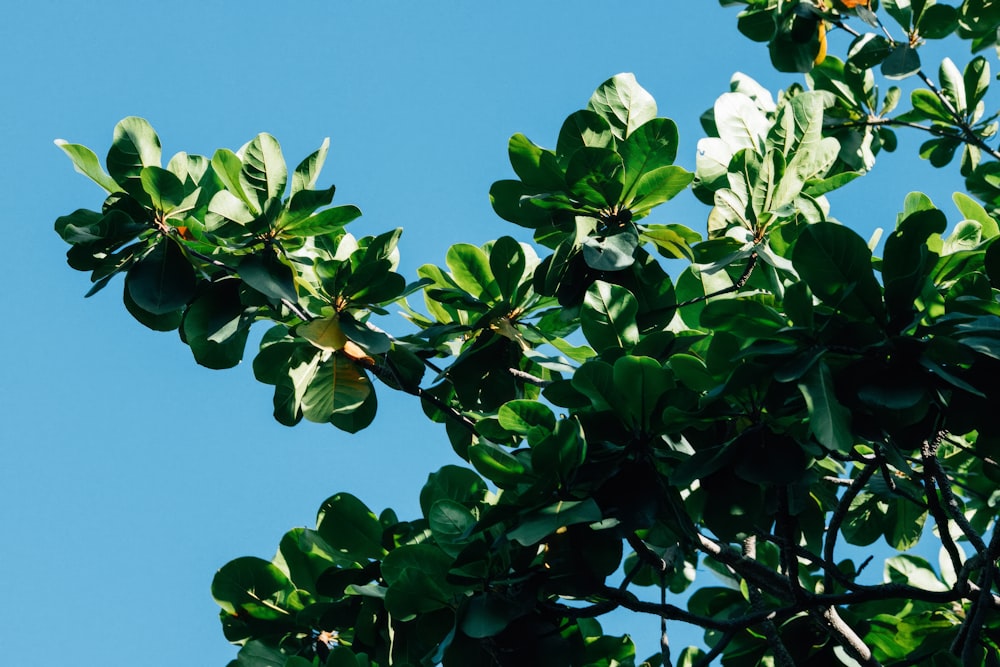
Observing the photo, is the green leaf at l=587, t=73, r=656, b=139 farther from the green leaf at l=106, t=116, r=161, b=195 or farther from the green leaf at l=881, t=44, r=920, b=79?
the green leaf at l=881, t=44, r=920, b=79

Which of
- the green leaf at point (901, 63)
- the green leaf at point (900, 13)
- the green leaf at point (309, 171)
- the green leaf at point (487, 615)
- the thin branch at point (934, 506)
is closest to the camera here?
the green leaf at point (487, 615)

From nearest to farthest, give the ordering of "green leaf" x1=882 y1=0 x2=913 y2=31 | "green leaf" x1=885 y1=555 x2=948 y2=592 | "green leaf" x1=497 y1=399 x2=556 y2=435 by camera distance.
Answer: "green leaf" x1=497 y1=399 x2=556 y2=435
"green leaf" x1=885 y1=555 x2=948 y2=592
"green leaf" x1=882 y1=0 x2=913 y2=31

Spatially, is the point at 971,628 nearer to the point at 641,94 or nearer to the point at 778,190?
the point at 778,190

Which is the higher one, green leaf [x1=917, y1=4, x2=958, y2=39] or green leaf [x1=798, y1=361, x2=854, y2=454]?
green leaf [x1=917, y1=4, x2=958, y2=39]

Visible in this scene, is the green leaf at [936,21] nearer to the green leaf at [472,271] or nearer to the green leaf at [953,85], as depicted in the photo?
the green leaf at [953,85]

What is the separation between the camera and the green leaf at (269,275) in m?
2.51

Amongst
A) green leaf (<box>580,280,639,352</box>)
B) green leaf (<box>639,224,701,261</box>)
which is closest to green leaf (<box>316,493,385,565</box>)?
green leaf (<box>580,280,639,352</box>)

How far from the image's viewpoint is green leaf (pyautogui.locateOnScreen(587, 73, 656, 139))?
2.70 m

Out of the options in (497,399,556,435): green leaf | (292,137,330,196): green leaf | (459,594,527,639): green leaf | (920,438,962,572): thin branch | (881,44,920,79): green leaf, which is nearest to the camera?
(459,594,527,639): green leaf

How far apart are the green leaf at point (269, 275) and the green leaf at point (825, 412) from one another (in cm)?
122

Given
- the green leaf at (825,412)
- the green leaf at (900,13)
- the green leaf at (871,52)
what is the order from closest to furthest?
the green leaf at (825,412), the green leaf at (871,52), the green leaf at (900,13)

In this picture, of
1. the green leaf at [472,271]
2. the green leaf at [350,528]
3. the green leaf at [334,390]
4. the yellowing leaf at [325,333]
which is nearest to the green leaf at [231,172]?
the yellowing leaf at [325,333]

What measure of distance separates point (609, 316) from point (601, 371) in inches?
10.1

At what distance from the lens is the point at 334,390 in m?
2.66
